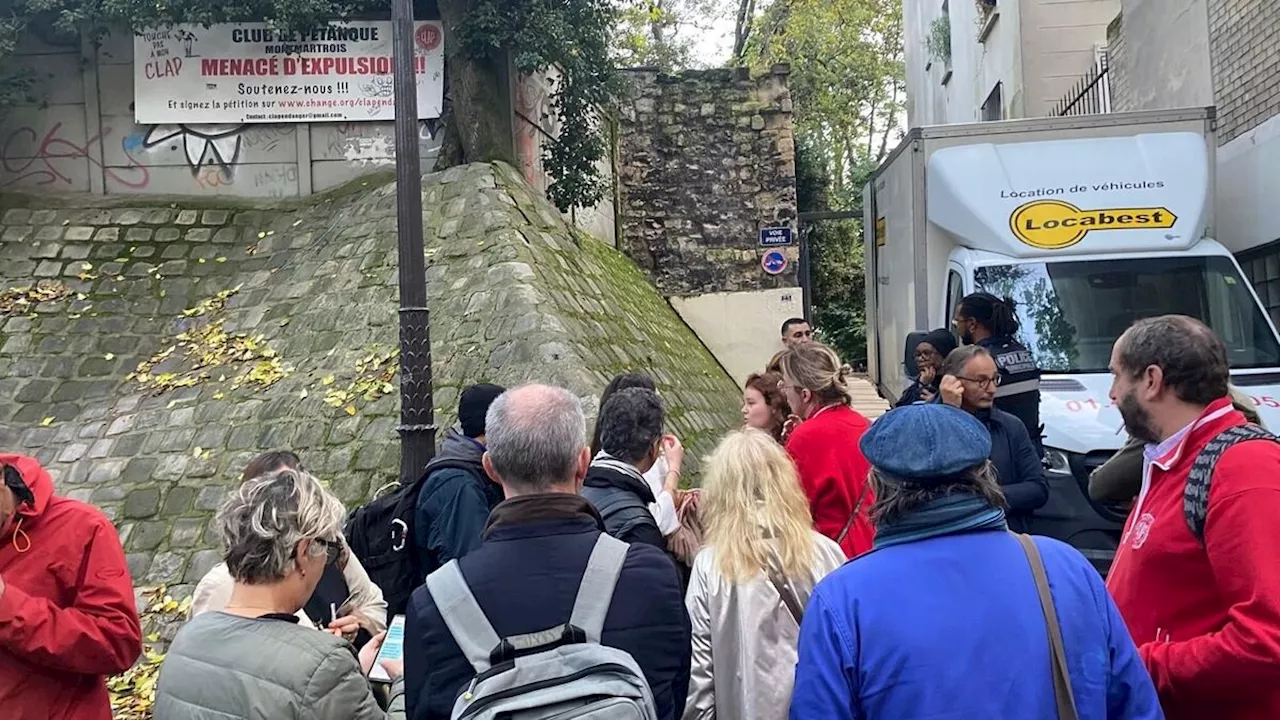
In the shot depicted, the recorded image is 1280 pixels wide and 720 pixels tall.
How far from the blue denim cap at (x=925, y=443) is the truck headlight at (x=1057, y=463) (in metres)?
3.96

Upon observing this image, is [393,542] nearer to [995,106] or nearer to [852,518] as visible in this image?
[852,518]

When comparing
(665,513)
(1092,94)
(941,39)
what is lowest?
(665,513)

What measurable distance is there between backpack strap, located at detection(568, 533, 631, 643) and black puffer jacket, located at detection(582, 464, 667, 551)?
964 millimetres

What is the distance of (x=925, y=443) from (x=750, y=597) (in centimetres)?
83

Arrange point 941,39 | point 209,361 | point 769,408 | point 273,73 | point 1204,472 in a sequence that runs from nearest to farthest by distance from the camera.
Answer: point 1204,472 < point 769,408 < point 209,361 < point 273,73 < point 941,39

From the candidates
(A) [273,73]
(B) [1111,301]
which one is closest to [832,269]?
(A) [273,73]

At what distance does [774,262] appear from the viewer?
16.1 metres

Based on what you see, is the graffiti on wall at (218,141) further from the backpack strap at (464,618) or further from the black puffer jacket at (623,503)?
the backpack strap at (464,618)

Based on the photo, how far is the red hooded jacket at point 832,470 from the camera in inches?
155

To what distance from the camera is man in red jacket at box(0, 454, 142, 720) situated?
8.82 feet

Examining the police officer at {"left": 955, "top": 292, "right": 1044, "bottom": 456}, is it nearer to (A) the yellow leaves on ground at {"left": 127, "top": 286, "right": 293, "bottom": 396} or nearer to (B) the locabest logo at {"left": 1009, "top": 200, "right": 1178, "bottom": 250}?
(B) the locabest logo at {"left": 1009, "top": 200, "right": 1178, "bottom": 250}

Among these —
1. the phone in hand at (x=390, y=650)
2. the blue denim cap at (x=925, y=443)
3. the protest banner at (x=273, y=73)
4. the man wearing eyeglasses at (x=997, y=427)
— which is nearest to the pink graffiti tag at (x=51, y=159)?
the protest banner at (x=273, y=73)

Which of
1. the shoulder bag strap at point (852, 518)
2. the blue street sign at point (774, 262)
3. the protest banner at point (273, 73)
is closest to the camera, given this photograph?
the shoulder bag strap at point (852, 518)

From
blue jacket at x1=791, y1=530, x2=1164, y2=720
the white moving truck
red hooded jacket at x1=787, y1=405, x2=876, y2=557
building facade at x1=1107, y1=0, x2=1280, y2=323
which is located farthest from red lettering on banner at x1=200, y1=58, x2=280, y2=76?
blue jacket at x1=791, y1=530, x2=1164, y2=720
